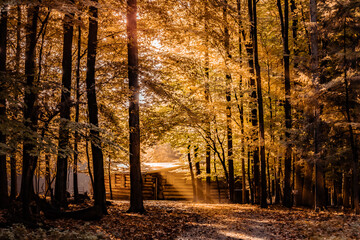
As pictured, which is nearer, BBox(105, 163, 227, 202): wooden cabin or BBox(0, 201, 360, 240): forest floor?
BBox(0, 201, 360, 240): forest floor

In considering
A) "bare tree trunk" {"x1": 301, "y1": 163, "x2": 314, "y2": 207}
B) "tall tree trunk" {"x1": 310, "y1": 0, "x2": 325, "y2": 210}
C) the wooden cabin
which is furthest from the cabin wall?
"tall tree trunk" {"x1": 310, "y1": 0, "x2": 325, "y2": 210}

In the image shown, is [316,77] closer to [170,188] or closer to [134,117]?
[134,117]

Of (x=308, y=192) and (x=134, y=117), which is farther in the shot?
(x=308, y=192)

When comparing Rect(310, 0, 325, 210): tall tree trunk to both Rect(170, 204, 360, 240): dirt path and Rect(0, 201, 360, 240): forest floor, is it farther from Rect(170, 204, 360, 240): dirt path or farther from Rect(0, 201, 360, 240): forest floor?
Rect(0, 201, 360, 240): forest floor

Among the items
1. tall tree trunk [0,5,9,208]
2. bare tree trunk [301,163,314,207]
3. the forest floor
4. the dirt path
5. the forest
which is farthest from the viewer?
bare tree trunk [301,163,314,207]

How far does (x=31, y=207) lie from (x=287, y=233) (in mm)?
7645

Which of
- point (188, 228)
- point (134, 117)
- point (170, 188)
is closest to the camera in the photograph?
point (188, 228)

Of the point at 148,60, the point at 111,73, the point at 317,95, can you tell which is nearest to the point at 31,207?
the point at 111,73

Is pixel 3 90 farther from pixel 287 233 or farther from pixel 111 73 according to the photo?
pixel 287 233

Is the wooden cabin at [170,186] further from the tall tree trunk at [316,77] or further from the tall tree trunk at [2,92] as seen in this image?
the tall tree trunk at [2,92]

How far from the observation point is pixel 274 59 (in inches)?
701

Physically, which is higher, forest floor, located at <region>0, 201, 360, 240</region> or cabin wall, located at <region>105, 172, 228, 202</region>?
forest floor, located at <region>0, 201, 360, 240</region>

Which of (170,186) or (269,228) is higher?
(269,228)

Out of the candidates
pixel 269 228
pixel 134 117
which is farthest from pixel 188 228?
pixel 134 117
